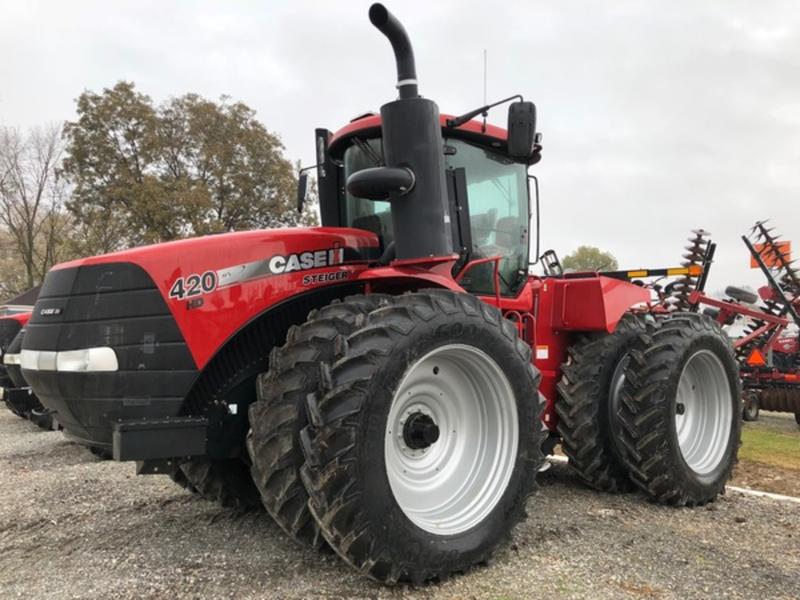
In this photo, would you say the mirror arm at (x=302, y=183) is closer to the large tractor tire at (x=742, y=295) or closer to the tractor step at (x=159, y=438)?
the tractor step at (x=159, y=438)

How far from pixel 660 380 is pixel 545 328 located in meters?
0.94

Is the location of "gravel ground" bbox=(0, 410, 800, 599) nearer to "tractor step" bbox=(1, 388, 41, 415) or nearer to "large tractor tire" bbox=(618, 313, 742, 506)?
"large tractor tire" bbox=(618, 313, 742, 506)

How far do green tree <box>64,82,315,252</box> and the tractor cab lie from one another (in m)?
17.9

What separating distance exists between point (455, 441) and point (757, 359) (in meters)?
9.47

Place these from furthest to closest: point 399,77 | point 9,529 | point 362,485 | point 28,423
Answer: point 28,423
point 9,529
point 399,77
point 362,485

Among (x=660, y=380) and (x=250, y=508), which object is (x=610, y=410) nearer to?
Result: (x=660, y=380)

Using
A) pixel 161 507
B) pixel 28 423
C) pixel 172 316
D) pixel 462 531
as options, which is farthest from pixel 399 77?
A: pixel 28 423

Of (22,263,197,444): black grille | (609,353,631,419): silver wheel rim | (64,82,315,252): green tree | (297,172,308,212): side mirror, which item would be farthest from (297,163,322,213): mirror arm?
(64,82,315,252): green tree

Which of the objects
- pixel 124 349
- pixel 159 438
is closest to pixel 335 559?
pixel 159 438

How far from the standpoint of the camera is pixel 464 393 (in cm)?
373

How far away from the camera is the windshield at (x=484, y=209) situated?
448cm

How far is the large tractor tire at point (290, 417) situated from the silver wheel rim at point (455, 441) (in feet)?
1.50

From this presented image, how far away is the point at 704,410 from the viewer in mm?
5422

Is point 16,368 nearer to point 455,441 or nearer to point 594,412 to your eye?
point 455,441
